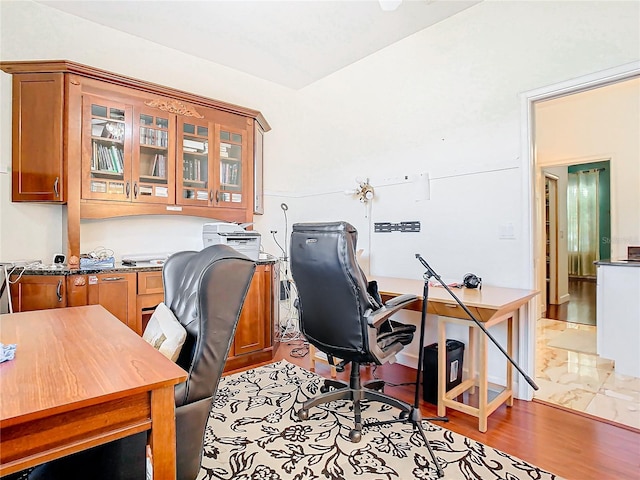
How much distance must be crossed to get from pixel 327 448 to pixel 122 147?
265 cm

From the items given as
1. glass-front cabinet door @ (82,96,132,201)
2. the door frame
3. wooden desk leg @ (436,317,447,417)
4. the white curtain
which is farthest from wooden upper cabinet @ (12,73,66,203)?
the white curtain

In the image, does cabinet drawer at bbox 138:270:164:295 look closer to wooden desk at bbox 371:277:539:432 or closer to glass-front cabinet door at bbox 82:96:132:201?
glass-front cabinet door at bbox 82:96:132:201

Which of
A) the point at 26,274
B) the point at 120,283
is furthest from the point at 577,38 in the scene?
the point at 26,274

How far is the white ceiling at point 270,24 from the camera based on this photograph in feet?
9.11

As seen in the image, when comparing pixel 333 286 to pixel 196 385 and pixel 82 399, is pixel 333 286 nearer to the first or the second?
pixel 196 385

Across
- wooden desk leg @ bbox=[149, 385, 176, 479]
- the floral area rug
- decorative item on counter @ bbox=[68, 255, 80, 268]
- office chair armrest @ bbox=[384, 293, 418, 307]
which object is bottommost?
the floral area rug

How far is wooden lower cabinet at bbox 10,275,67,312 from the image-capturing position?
2.35 m

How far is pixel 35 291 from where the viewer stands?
2359 mm

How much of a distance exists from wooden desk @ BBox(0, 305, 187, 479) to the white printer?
191cm

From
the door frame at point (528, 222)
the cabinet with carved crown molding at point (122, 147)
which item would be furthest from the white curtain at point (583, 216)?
the cabinet with carved crown molding at point (122, 147)

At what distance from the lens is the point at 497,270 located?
8.73 ft

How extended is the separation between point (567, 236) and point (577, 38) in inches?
173

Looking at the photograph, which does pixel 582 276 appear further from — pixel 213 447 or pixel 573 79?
pixel 213 447

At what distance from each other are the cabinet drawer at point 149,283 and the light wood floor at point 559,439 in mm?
1984
